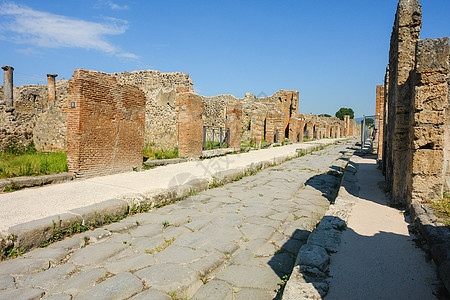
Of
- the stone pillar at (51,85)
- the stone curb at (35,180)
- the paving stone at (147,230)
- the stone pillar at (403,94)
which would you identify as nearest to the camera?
the paving stone at (147,230)

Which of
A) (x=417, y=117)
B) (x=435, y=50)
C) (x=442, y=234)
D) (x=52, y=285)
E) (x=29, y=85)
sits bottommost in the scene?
(x=52, y=285)

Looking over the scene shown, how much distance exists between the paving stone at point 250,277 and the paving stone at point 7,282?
1550 mm

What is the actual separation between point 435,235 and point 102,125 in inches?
240

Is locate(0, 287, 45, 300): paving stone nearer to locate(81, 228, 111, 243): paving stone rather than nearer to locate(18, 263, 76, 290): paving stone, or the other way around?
locate(18, 263, 76, 290): paving stone

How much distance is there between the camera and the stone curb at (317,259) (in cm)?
172

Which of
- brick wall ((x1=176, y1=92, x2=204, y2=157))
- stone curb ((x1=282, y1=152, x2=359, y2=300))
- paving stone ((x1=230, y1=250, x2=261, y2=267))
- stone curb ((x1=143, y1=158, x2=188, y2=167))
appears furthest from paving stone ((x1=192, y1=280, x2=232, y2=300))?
brick wall ((x1=176, y1=92, x2=204, y2=157))

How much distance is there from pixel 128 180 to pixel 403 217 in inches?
194

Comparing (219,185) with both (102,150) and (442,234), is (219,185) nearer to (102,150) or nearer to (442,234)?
(102,150)

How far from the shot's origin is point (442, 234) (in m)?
2.37

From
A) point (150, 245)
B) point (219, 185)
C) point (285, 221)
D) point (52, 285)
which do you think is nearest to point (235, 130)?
point (219, 185)

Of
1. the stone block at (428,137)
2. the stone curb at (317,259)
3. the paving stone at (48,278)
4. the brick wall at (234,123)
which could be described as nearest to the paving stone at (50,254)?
the paving stone at (48,278)

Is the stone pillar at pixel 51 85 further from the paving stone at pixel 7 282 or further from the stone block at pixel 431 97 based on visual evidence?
the stone block at pixel 431 97

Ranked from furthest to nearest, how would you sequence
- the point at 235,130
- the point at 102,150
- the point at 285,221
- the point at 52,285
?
the point at 235,130, the point at 102,150, the point at 285,221, the point at 52,285

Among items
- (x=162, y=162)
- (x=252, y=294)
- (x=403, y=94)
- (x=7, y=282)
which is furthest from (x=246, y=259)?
(x=162, y=162)
